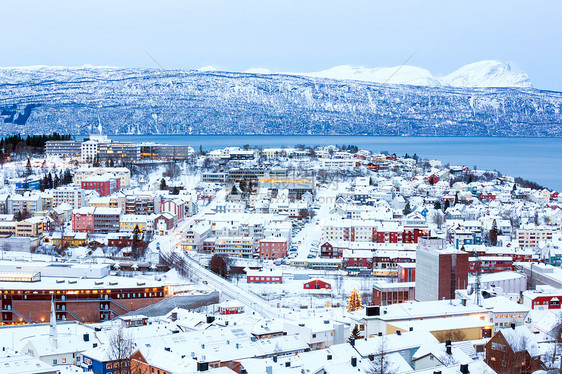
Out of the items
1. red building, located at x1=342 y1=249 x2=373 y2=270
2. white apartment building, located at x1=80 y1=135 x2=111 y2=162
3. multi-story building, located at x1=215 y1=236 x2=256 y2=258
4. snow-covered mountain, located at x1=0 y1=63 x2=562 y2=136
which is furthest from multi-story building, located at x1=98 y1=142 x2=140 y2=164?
snow-covered mountain, located at x1=0 y1=63 x2=562 y2=136

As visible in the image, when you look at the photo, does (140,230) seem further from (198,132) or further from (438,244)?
(198,132)

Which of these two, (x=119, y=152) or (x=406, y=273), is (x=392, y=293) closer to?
(x=406, y=273)

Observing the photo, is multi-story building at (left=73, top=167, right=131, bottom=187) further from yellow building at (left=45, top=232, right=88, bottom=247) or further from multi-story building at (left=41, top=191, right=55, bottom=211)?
yellow building at (left=45, top=232, right=88, bottom=247)

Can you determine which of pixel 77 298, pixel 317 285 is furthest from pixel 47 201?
pixel 317 285

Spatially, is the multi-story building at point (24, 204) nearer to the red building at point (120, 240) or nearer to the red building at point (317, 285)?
the red building at point (120, 240)

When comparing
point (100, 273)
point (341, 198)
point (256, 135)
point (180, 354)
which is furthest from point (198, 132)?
point (180, 354)

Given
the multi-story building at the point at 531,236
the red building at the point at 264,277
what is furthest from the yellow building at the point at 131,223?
the multi-story building at the point at 531,236
